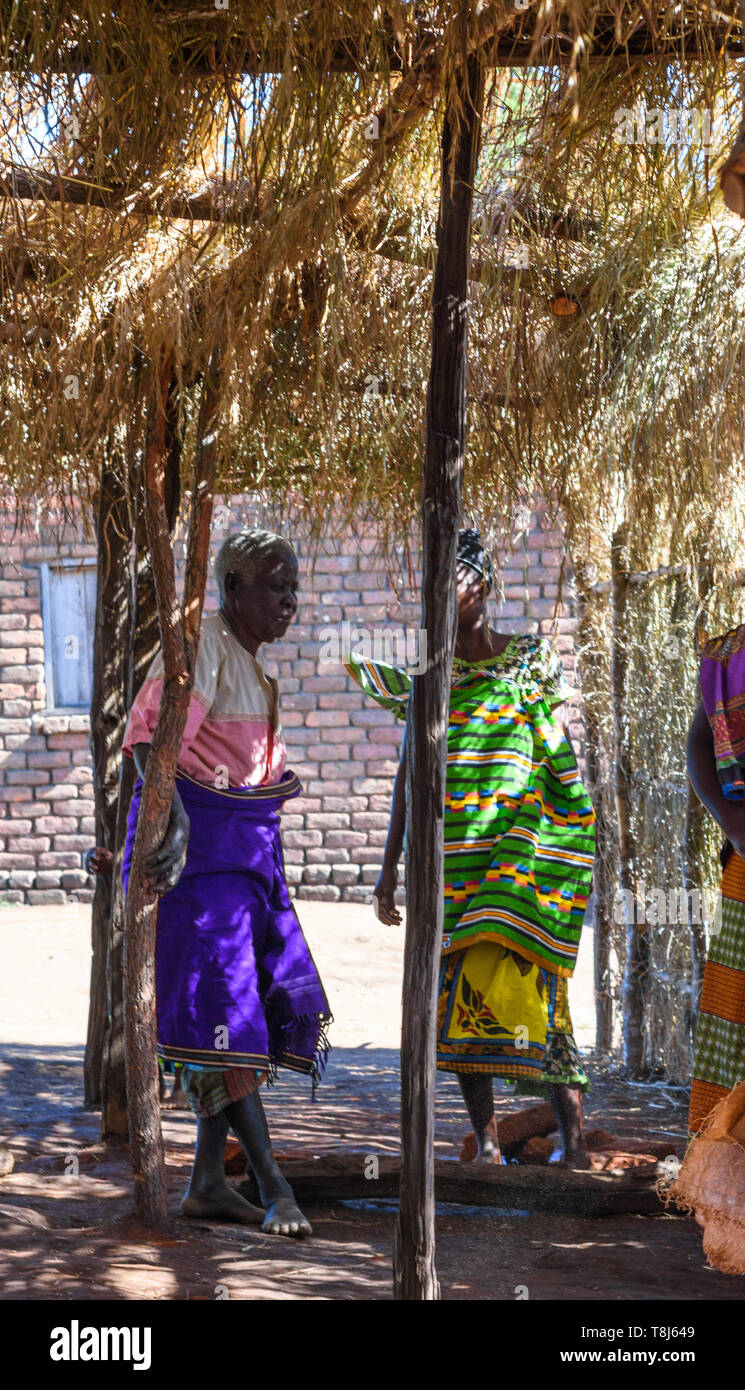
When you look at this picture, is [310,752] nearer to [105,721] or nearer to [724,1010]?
[105,721]

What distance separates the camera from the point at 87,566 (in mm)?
11266

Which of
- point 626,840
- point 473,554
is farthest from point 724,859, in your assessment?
point 626,840

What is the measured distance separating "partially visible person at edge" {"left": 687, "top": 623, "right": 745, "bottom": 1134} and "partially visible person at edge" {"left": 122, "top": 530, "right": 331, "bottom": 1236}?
1.09 metres

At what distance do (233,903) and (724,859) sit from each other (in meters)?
1.34

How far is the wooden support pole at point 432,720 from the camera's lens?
2.80 meters

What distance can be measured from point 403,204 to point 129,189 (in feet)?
3.10

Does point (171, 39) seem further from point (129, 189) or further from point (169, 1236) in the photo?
point (169, 1236)

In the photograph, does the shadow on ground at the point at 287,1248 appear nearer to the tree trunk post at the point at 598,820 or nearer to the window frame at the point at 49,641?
the tree trunk post at the point at 598,820

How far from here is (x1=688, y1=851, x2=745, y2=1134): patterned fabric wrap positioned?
376 centimetres

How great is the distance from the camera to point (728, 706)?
3809 millimetres

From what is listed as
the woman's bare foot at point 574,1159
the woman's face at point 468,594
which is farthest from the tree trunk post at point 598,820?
the woman's bare foot at point 574,1159

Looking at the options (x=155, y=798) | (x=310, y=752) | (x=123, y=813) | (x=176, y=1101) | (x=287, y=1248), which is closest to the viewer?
(x=287, y=1248)

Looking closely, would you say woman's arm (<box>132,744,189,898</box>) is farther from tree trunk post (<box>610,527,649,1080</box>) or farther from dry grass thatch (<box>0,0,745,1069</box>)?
tree trunk post (<box>610,527,649,1080</box>)

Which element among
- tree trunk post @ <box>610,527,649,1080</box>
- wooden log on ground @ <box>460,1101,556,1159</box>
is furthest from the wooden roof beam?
tree trunk post @ <box>610,527,649,1080</box>
